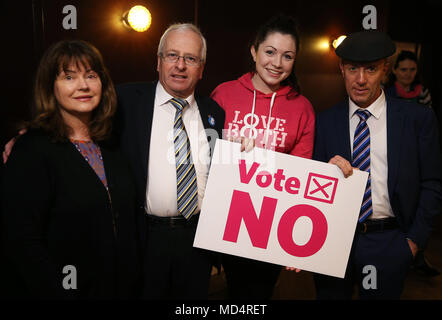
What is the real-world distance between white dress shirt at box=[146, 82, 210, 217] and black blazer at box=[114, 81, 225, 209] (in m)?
0.03

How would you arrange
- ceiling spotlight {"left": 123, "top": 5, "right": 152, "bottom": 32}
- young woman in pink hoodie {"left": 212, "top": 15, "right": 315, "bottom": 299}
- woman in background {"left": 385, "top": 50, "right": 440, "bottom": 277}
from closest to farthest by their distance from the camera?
young woman in pink hoodie {"left": 212, "top": 15, "right": 315, "bottom": 299} → ceiling spotlight {"left": 123, "top": 5, "right": 152, "bottom": 32} → woman in background {"left": 385, "top": 50, "right": 440, "bottom": 277}

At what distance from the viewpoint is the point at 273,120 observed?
1.96 metres

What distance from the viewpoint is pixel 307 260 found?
175 cm

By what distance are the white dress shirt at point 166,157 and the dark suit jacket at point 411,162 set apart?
71 centimetres

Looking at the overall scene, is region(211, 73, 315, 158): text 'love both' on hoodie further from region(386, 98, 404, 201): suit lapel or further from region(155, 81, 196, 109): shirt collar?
region(386, 98, 404, 201): suit lapel

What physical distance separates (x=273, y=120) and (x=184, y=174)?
0.61 metres

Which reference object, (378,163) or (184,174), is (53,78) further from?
(378,163)

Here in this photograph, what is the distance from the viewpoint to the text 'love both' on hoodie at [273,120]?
194 centimetres

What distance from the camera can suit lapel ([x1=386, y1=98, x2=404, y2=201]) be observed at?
5.72ft

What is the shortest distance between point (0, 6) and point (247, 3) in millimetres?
2198

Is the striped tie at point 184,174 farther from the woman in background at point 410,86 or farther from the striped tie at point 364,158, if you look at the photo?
the woman in background at point 410,86

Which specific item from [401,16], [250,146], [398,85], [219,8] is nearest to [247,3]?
[219,8]

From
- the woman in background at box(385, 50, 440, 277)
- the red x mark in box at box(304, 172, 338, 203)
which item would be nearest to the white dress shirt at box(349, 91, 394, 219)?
the red x mark in box at box(304, 172, 338, 203)

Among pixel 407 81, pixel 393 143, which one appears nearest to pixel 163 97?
pixel 393 143
